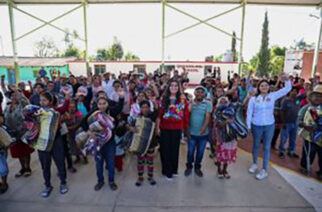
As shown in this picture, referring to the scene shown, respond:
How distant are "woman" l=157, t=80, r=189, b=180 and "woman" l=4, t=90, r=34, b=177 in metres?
2.12

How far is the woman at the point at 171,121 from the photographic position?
3152 millimetres

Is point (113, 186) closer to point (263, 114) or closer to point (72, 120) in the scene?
point (72, 120)

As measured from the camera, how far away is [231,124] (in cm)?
317

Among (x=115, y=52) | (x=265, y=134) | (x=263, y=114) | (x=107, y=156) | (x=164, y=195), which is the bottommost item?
(x=164, y=195)

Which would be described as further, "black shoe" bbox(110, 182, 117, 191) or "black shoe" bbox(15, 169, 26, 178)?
"black shoe" bbox(15, 169, 26, 178)

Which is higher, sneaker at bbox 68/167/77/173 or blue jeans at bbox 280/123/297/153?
blue jeans at bbox 280/123/297/153

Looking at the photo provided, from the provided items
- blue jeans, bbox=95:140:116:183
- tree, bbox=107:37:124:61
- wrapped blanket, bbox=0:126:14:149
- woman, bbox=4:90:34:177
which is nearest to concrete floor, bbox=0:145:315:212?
woman, bbox=4:90:34:177

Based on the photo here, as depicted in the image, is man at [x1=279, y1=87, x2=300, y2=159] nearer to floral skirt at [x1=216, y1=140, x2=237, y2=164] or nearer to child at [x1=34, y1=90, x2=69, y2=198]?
floral skirt at [x1=216, y1=140, x2=237, y2=164]

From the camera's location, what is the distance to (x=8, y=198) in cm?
291

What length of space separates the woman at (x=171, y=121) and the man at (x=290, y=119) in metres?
2.21

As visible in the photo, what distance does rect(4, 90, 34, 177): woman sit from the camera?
3113mm

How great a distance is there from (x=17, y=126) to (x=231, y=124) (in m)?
3.23

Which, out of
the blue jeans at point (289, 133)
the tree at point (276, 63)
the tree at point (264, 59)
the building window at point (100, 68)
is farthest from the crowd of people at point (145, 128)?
the tree at point (264, 59)

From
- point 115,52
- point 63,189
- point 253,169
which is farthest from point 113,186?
point 115,52
